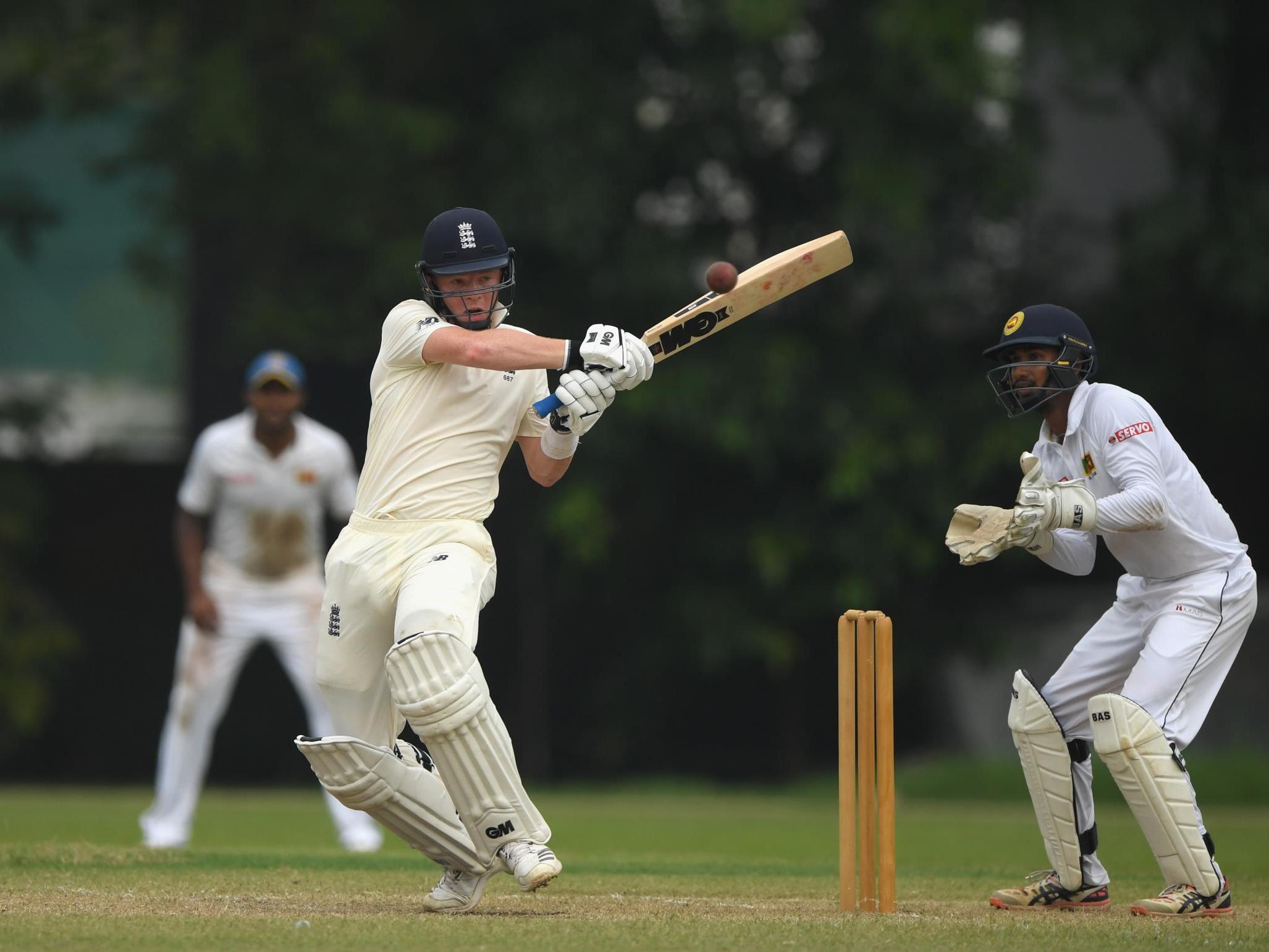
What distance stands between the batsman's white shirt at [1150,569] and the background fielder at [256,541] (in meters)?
3.32

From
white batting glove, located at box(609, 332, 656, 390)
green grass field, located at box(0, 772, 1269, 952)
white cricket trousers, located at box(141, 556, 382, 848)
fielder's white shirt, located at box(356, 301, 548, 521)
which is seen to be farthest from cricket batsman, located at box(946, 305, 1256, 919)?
white cricket trousers, located at box(141, 556, 382, 848)

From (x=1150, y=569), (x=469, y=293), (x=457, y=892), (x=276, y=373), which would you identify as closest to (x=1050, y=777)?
(x=1150, y=569)

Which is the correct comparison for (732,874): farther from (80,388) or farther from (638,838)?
(80,388)

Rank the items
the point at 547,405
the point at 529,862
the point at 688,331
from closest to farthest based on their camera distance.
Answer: the point at 529,862 < the point at 547,405 < the point at 688,331

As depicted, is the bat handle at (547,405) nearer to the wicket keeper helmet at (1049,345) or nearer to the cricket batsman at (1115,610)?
the cricket batsman at (1115,610)

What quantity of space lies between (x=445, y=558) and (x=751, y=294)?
3.80 feet

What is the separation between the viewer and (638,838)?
308 inches

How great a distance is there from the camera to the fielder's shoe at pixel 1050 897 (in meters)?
4.84

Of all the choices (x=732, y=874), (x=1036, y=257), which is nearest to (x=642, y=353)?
(x=732, y=874)

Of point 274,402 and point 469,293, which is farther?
point 274,402

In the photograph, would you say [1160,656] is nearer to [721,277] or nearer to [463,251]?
[721,277]

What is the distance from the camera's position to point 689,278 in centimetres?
1109

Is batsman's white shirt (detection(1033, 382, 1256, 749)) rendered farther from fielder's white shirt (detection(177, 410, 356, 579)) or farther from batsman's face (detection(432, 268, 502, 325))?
fielder's white shirt (detection(177, 410, 356, 579))

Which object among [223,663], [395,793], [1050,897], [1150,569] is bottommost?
[1050,897]
